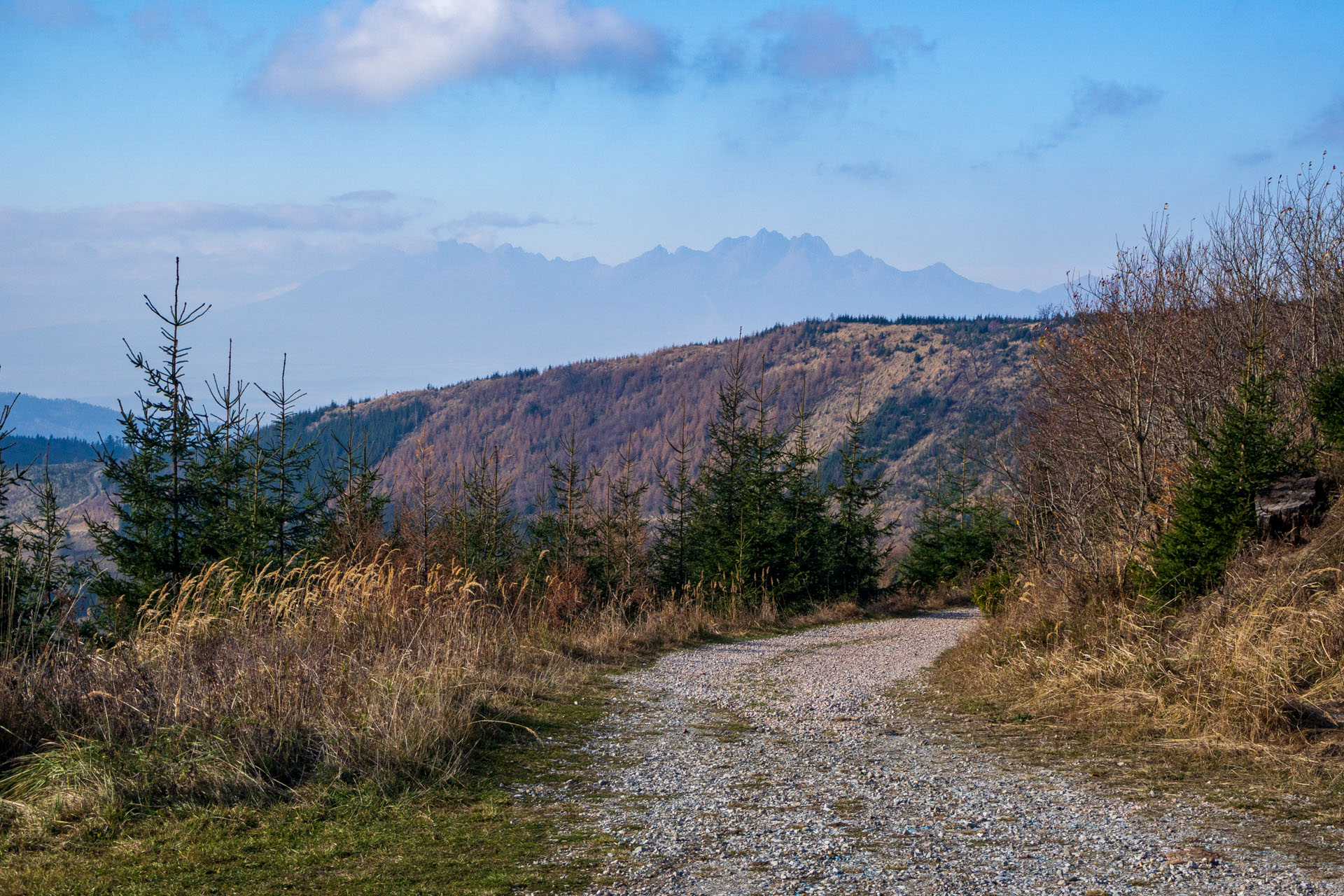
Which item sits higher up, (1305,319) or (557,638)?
(1305,319)

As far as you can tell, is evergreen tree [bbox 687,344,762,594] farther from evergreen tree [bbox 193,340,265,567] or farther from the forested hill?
the forested hill

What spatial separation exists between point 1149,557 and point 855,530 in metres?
13.2

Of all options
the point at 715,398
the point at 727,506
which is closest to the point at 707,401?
the point at 715,398

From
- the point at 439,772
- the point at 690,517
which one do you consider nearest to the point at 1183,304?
the point at 690,517

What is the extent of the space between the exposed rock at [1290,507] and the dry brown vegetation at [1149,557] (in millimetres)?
239

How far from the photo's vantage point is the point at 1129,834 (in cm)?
488

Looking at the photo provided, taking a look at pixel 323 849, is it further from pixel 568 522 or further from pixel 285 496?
pixel 568 522

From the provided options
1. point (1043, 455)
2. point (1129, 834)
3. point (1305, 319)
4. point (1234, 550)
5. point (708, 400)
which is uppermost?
point (708, 400)

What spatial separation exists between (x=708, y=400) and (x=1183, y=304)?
5102 inches

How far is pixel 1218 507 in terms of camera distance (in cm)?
956

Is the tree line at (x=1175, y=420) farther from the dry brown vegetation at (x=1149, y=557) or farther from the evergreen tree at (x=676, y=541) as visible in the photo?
the evergreen tree at (x=676, y=541)

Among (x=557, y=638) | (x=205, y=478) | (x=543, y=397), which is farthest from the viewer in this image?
(x=543, y=397)

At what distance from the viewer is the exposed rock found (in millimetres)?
9391

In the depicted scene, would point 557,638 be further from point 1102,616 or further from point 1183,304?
point 1183,304
